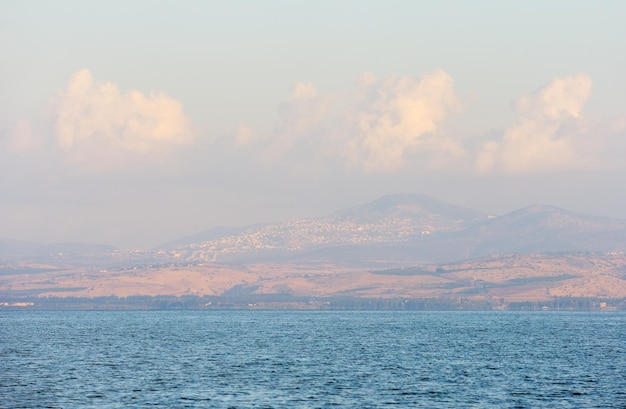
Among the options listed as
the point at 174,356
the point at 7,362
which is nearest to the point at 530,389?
the point at 174,356

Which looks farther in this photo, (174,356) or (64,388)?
(174,356)

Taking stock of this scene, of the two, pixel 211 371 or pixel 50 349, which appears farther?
pixel 50 349

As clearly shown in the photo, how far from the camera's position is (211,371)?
413 feet

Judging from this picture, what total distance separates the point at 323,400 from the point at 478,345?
3336 inches

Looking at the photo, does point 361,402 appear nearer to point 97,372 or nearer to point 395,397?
point 395,397

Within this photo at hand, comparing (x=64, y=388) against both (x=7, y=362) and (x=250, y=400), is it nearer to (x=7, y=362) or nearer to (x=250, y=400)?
(x=250, y=400)

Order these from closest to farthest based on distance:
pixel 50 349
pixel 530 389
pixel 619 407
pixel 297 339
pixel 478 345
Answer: pixel 619 407
pixel 530 389
pixel 50 349
pixel 478 345
pixel 297 339

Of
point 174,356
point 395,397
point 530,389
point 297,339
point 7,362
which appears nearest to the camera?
point 395,397

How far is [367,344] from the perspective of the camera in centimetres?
18012

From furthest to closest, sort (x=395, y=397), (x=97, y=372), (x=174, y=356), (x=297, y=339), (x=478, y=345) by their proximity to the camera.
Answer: (x=297, y=339)
(x=478, y=345)
(x=174, y=356)
(x=97, y=372)
(x=395, y=397)

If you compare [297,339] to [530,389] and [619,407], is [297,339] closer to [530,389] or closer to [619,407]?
[530,389]

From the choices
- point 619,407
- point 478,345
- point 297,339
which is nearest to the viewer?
point 619,407

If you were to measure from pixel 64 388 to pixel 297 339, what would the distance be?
94.0m

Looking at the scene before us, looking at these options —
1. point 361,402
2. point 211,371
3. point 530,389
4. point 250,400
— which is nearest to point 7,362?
point 211,371
